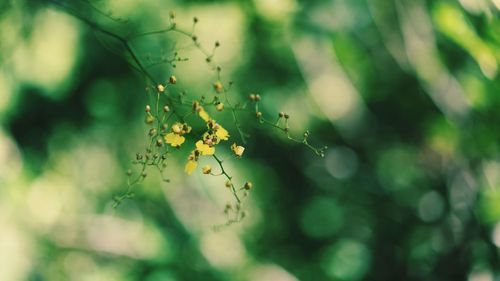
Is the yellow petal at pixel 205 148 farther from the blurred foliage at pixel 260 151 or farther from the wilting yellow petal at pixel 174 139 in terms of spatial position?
the blurred foliage at pixel 260 151

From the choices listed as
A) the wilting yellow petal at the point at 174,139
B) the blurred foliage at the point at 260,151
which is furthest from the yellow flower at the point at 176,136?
the blurred foliage at the point at 260,151

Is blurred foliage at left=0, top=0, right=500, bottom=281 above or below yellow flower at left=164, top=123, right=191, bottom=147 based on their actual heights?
above

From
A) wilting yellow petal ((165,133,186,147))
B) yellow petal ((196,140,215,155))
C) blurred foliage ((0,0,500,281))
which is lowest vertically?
yellow petal ((196,140,215,155))

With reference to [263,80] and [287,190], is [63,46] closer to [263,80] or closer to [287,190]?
[263,80]

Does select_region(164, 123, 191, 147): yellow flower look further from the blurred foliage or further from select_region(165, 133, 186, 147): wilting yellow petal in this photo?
the blurred foliage

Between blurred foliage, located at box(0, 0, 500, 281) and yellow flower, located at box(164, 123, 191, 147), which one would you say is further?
blurred foliage, located at box(0, 0, 500, 281)

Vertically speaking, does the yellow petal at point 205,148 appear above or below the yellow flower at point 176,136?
below

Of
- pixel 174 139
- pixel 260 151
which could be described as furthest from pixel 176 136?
pixel 260 151

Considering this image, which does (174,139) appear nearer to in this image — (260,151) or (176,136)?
(176,136)

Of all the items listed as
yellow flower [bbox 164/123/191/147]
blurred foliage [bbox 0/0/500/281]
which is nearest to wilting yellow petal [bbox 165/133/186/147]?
yellow flower [bbox 164/123/191/147]

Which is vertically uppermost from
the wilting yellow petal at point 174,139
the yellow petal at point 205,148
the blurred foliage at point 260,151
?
the blurred foliage at point 260,151
